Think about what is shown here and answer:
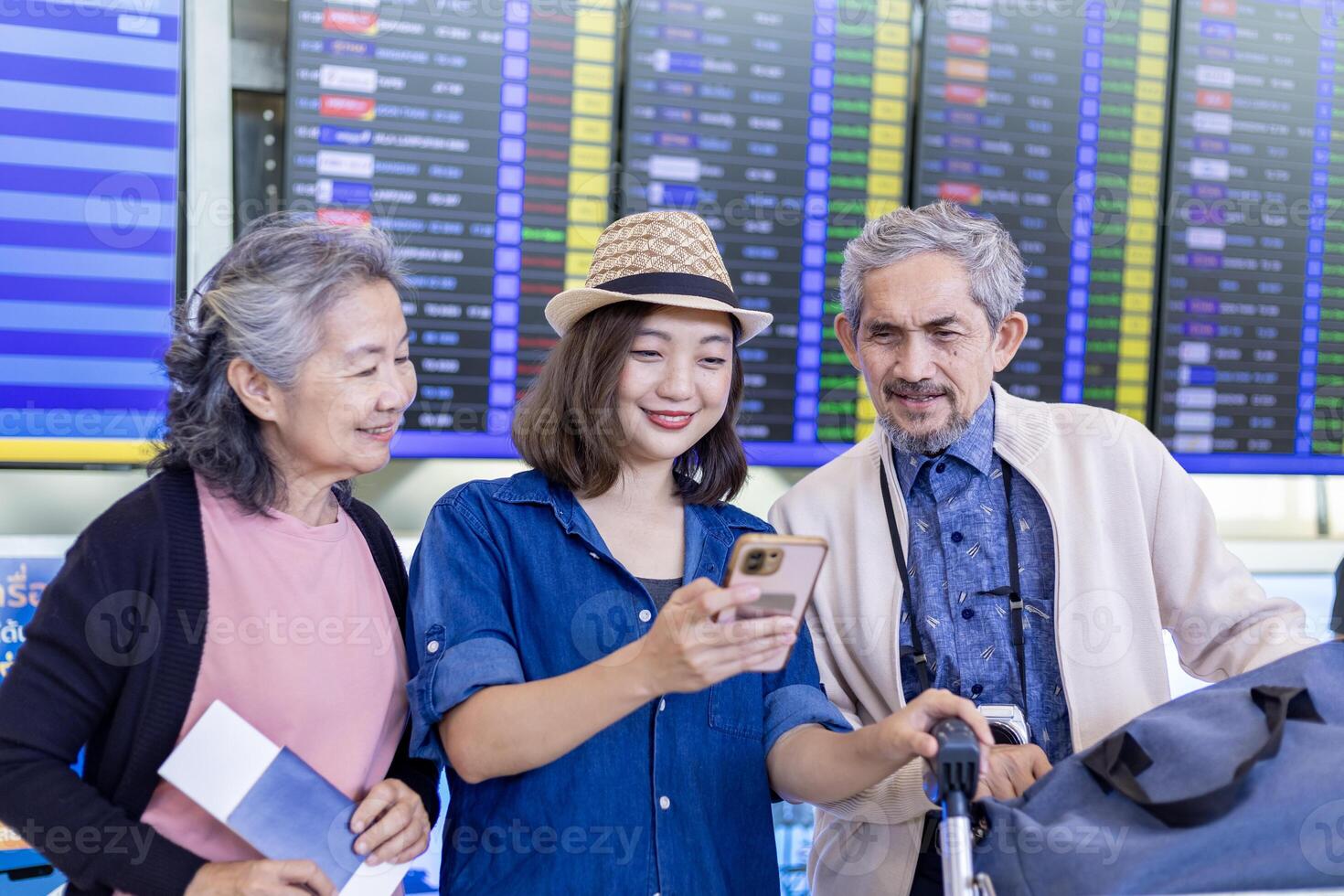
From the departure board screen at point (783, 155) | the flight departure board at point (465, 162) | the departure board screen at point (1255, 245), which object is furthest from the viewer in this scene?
the departure board screen at point (1255, 245)

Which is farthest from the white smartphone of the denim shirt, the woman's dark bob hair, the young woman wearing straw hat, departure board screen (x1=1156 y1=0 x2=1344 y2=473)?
departure board screen (x1=1156 y1=0 x2=1344 y2=473)

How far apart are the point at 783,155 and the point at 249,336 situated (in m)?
1.73

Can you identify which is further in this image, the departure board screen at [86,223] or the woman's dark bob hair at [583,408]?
the departure board screen at [86,223]

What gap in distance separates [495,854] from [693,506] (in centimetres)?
64

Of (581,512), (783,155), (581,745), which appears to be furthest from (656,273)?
(783,155)

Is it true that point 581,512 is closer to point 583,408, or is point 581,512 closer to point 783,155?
point 583,408

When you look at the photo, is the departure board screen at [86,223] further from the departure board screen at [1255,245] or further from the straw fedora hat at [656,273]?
the departure board screen at [1255,245]

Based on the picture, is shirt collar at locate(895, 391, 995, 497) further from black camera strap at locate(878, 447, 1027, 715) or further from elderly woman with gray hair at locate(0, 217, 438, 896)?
elderly woman with gray hair at locate(0, 217, 438, 896)

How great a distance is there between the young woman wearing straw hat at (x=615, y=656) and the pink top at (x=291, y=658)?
0.09 m

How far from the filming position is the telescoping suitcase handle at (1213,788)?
135cm

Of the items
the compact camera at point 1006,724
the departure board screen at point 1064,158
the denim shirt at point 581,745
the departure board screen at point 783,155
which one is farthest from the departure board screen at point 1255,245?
the denim shirt at point 581,745

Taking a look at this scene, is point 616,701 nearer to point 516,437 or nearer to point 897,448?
point 516,437

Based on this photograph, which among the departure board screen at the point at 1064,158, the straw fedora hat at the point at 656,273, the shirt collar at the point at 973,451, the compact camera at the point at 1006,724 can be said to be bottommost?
the compact camera at the point at 1006,724

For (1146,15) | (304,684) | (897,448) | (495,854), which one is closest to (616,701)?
(495,854)
